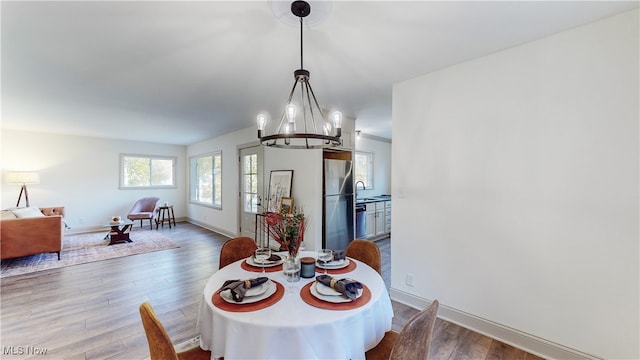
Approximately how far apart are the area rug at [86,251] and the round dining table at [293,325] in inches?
171

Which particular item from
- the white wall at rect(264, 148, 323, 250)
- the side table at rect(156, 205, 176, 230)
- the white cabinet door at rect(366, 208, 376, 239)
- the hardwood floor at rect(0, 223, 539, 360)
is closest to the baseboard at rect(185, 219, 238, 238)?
the side table at rect(156, 205, 176, 230)

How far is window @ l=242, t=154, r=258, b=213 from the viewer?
17.1 ft

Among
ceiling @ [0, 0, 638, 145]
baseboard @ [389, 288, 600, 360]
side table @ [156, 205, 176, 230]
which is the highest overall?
ceiling @ [0, 0, 638, 145]

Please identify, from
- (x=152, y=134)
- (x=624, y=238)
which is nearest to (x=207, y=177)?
(x=152, y=134)

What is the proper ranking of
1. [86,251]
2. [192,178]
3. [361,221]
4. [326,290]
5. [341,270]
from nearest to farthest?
[326,290] → [341,270] → [86,251] → [361,221] → [192,178]

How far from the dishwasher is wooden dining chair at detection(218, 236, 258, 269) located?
294 centimetres

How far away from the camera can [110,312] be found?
8.70ft

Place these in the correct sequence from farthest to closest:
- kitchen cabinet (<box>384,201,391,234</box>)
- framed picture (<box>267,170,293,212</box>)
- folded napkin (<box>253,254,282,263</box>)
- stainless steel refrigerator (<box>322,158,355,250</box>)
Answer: kitchen cabinet (<box>384,201,391,234</box>)
framed picture (<box>267,170,293,212</box>)
stainless steel refrigerator (<box>322,158,355,250</box>)
folded napkin (<box>253,254,282,263</box>)

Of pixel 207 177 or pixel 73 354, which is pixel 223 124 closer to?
pixel 207 177

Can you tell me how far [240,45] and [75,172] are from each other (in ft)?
22.8

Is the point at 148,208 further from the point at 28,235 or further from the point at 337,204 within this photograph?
the point at 337,204

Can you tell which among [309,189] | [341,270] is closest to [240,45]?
[341,270]
